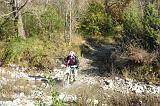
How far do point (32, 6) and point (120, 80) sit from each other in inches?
334

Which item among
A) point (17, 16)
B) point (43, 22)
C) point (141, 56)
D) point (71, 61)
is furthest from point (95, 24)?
point (71, 61)

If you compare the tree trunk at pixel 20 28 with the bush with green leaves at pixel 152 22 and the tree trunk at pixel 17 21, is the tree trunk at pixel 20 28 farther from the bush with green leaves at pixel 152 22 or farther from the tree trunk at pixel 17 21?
the bush with green leaves at pixel 152 22

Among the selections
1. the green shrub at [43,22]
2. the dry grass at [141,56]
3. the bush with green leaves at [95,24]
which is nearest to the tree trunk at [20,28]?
the green shrub at [43,22]

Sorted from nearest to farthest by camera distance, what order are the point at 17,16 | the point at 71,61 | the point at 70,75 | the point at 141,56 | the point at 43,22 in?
the point at 71,61
the point at 70,75
the point at 141,56
the point at 17,16
the point at 43,22

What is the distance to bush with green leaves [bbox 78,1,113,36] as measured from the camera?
101ft

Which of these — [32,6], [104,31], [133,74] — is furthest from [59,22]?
[133,74]

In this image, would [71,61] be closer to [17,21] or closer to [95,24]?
[17,21]

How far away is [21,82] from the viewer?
72.2 feet

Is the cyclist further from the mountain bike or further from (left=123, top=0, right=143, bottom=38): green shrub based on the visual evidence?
(left=123, top=0, right=143, bottom=38): green shrub

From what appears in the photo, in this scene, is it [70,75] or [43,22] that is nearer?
[70,75]

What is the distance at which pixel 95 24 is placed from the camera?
1224 inches

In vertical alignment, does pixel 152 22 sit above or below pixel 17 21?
above

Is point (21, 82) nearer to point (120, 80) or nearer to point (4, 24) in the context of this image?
point (120, 80)

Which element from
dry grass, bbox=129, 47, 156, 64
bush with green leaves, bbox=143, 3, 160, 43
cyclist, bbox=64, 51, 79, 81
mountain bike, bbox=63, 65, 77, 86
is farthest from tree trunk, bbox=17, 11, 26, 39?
bush with green leaves, bbox=143, 3, 160, 43
